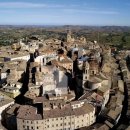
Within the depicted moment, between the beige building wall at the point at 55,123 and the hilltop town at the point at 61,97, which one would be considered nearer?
the beige building wall at the point at 55,123

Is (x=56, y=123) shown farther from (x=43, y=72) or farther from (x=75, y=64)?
(x=75, y=64)

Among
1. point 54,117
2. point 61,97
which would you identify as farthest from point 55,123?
point 61,97

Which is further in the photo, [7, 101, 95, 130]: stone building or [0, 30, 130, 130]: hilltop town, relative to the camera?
[0, 30, 130, 130]: hilltop town

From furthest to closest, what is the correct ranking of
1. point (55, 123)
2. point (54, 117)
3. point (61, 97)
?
point (61, 97) → point (55, 123) → point (54, 117)

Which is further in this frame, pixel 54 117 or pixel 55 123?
pixel 55 123

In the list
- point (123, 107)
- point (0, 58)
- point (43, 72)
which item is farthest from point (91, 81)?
point (0, 58)

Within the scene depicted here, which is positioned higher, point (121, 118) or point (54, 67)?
point (54, 67)

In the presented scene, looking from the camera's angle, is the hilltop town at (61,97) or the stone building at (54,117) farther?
the hilltop town at (61,97)

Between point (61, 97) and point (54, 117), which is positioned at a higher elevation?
point (61, 97)

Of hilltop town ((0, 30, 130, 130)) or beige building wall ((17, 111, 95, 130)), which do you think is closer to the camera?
beige building wall ((17, 111, 95, 130))

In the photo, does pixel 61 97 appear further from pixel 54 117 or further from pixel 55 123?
pixel 54 117

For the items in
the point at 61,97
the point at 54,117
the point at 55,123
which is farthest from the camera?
the point at 61,97
